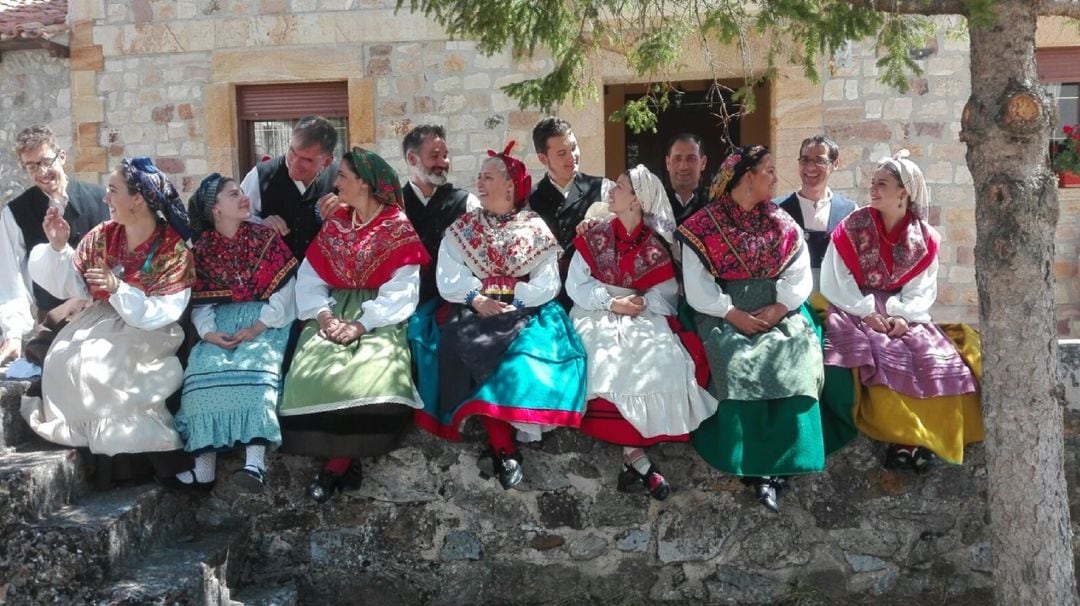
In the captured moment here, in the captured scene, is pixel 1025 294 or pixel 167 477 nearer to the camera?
pixel 1025 294

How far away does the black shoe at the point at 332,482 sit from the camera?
12.9 feet

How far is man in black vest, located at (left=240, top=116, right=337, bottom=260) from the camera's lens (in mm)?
4746

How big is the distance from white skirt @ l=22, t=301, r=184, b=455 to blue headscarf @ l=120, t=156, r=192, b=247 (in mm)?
451

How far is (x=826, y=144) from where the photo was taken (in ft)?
15.7

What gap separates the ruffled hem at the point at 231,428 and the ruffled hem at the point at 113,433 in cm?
10

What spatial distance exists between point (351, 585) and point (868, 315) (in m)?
2.27

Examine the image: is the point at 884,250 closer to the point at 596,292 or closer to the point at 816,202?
the point at 816,202

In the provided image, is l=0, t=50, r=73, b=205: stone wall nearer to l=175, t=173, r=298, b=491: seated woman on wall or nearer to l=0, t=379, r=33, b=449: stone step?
l=175, t=173, r=298, b=491: seated woman on wall

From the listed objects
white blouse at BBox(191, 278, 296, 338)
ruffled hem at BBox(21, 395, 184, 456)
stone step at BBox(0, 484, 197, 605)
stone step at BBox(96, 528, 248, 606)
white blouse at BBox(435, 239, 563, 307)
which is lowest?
stone step at BBox(96, 528, 248, 606)

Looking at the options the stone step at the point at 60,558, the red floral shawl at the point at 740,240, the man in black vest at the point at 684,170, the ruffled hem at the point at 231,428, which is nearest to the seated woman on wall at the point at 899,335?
the red floral shawl at the point at 740,240

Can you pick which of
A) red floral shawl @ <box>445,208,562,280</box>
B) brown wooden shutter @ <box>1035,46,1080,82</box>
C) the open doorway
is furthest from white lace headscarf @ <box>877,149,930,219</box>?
the open doorway

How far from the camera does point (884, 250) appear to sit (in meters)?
4.17

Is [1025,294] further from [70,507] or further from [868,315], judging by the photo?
[70,507]

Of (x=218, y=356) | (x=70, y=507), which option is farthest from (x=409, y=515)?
(x=70, y=507)
